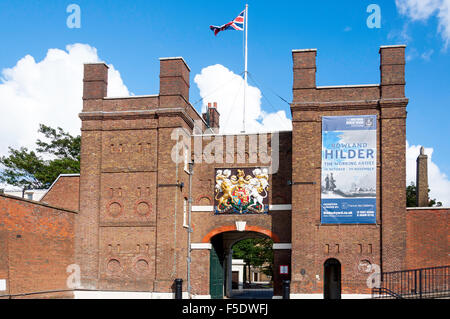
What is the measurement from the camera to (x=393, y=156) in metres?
25.6

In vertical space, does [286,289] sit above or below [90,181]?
below

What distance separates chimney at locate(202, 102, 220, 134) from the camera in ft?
115

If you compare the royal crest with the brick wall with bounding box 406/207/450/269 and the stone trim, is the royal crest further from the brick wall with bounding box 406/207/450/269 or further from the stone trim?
the brick wall with bounding box 406/207/450/269

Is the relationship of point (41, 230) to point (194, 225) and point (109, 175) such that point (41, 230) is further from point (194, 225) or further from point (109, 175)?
point (194, 225)

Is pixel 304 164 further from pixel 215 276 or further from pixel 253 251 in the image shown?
pixel 253 251

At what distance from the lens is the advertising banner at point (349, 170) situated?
25.7 m

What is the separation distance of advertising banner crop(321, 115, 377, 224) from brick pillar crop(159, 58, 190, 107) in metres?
7.13

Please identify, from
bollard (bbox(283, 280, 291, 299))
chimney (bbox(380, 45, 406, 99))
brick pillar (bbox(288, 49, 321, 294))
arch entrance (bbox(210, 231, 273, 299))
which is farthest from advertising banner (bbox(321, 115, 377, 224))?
arch entrance (bbox(210, 231, 273, 299))

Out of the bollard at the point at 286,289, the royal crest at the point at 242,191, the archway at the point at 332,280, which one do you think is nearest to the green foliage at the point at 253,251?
the archway at the point at 332,280

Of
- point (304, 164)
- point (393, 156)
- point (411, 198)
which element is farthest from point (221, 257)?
point (411, 198)

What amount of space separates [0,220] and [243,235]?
14387mm

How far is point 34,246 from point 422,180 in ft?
70.3

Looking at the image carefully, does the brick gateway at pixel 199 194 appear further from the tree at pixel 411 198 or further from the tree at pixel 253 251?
the tree at pixel 253 251

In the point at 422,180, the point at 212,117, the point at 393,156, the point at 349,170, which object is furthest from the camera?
the point at 212,117
